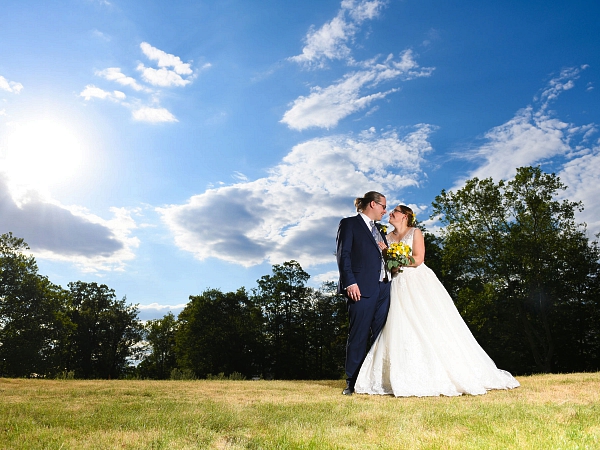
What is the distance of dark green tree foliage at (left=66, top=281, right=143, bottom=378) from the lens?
49938 mm

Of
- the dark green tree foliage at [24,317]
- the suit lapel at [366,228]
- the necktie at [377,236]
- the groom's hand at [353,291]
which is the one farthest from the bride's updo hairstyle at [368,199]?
the dark green tree foliage at [24,317]

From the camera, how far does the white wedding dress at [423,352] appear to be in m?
7.66

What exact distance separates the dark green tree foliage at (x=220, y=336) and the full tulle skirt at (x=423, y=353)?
37856mm

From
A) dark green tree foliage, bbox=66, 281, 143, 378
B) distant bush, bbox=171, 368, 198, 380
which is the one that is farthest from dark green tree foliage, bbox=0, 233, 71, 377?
distant bush, bbox=171, 368, 198, 380

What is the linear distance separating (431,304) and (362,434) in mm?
4913

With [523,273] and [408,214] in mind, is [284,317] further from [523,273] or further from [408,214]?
[408,214]

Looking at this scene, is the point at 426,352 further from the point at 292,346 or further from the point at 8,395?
the point at 292,346

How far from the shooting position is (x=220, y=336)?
4488 centimetres

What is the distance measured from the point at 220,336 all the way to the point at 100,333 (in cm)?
1596

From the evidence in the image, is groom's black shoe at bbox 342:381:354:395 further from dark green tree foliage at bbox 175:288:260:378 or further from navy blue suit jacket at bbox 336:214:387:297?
dark green tree foliage at bbox 175:288:260:378

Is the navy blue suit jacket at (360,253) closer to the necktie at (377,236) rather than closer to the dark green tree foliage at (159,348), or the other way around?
the necktie at (377,236)

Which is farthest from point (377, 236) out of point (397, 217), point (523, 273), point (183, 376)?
point (523, 273)

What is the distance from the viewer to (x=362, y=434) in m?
4.13

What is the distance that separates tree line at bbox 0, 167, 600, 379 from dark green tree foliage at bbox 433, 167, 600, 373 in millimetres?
76
